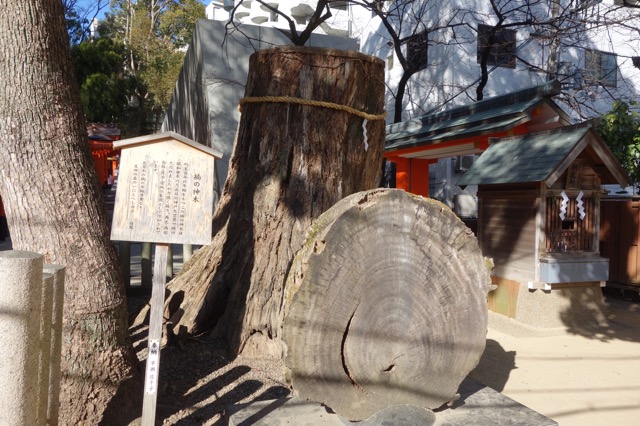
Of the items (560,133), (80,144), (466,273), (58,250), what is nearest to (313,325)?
(466,273)

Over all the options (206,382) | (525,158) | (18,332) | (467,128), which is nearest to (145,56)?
(467,128)

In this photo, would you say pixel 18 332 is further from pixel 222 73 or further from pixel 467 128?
pixel 222 73

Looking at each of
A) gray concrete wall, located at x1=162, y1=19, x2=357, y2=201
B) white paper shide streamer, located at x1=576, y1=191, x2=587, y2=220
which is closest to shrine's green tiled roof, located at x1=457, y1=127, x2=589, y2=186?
white paper shide streamer, located at x1=576, y1=191, x2=587, y2=220

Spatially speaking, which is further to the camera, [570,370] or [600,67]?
[600,67]

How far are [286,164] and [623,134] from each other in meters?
7.19

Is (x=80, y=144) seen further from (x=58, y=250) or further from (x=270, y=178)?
(x=270, y=178)

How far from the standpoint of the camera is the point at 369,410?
2.76 metres

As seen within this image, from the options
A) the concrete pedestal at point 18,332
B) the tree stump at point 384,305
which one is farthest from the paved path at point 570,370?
the concrete pedestal at point 18,332

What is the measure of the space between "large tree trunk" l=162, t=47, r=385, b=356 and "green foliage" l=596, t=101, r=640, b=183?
625 centimetres

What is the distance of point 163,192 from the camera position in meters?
2.92

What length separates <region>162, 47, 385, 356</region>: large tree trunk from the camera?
4.37 meters

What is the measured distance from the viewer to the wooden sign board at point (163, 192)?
2.88 m

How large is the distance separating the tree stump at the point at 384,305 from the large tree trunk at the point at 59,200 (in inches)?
50.3

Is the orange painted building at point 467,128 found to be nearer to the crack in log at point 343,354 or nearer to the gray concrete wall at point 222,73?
the gray concrete wall at point 222,73
